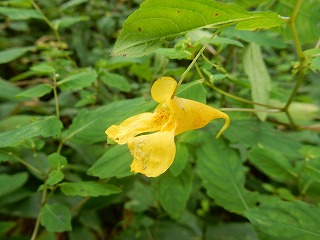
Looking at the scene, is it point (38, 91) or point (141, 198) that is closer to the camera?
point (38, 91)

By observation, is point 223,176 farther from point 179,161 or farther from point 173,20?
point 173,20

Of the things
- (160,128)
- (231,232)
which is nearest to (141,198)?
(231,232)

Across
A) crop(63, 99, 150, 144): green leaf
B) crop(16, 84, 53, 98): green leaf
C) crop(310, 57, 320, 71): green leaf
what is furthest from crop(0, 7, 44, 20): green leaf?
crop(310, 57, 320, 71): green leaf

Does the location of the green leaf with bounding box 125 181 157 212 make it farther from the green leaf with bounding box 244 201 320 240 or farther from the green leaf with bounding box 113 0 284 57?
the green leaf with bounding box 113 0 284 57

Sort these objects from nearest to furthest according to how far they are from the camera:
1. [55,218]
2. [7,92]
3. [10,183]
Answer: [55,218] → [10,183] → [7,92]

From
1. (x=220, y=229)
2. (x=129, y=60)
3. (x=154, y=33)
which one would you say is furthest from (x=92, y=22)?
(x=154, y=33)

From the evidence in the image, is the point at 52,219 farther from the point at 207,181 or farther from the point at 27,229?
the point at 27,229
